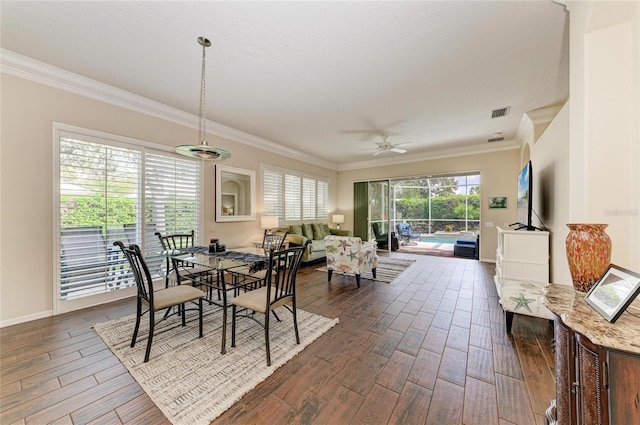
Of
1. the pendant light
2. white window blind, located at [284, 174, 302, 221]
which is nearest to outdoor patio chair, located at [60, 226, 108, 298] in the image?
the pendant light

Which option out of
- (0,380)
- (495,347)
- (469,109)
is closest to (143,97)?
(0,380)

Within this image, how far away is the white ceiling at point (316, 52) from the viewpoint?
79.6 inches

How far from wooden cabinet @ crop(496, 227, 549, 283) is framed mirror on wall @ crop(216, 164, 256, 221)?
15.1 ft

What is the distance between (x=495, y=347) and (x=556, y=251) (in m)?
1.56

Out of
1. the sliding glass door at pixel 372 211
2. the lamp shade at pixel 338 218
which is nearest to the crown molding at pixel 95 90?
the lamp shade at pixel 338 218

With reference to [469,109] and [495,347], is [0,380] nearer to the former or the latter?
[495,347]

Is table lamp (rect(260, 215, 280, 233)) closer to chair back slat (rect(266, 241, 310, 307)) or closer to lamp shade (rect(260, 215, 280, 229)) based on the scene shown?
lamp shade (rect(260, 215, 280, 229))

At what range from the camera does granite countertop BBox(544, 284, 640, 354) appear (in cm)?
82

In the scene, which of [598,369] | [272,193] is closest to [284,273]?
[598,369]

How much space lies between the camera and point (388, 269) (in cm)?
524

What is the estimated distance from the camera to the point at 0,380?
5.95 ft

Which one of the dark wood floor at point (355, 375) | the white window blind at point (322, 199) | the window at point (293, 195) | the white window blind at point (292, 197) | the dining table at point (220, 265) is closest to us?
the dark wood floor at point (355, 375)

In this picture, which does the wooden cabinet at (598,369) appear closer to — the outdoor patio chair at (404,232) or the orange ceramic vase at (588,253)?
the orange ceramic vase at (588,253)

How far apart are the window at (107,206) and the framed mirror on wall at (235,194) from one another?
76cm
